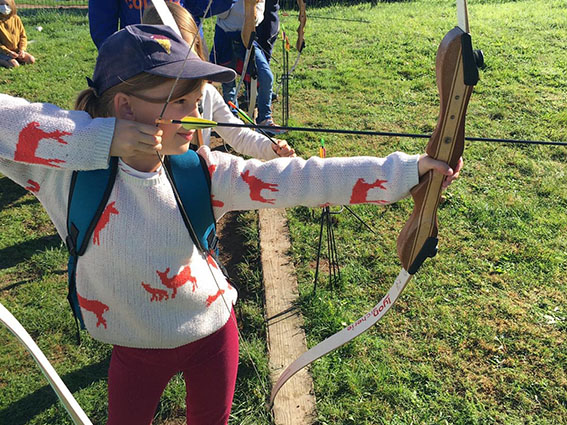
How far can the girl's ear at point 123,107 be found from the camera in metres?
1.34

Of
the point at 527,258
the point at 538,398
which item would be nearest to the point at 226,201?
the point at 538,398

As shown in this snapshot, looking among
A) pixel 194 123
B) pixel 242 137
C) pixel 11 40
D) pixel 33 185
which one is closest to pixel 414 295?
pixel 242 137

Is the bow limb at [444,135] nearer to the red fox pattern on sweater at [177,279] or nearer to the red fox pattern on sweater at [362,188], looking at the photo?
the red fox pattern on sweater at [362,188]

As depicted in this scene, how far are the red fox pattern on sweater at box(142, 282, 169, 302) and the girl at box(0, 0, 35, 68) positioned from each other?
6.32 m

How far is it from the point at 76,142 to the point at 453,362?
6.76ft

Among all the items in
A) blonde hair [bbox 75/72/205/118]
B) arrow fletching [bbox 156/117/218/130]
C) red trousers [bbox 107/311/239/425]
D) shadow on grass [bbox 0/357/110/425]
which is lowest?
shadow on grass [bbox 0/357/110/425]

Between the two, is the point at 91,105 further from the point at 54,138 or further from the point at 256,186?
the point at 256,186

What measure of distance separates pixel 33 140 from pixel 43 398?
158 centimetres

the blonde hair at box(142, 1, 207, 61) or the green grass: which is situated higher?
the blonde hair at box(142, 1, 207, 61)

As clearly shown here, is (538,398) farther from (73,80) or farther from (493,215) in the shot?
(73,80)

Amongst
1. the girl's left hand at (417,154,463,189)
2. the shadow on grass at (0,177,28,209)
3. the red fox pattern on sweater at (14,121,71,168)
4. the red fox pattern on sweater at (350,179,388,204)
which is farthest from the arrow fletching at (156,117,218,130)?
the shadow on grass at (0,177,28,209)

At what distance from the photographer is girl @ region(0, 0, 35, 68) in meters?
6.51

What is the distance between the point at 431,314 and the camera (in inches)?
111

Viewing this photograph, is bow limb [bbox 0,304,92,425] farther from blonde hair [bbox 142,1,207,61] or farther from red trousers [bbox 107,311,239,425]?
blonde hair [bbox 142,1,207,61]
